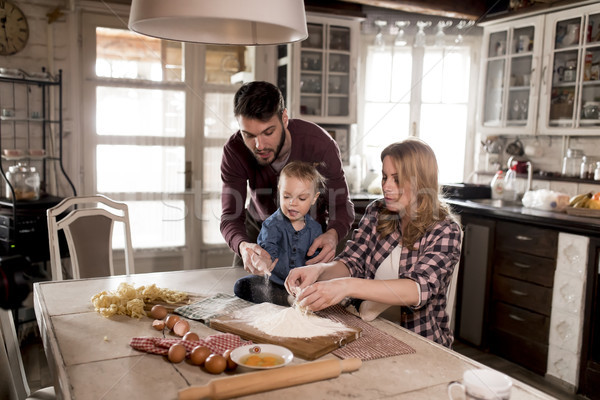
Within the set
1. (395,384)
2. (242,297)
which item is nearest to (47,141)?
(242,297)

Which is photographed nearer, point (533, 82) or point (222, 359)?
point (222, 359)

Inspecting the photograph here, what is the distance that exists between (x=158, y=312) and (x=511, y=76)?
361 cm

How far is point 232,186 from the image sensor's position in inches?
94.9

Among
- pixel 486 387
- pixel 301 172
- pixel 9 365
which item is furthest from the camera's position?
pixel 301 172

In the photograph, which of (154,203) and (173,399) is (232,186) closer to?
(173,399)

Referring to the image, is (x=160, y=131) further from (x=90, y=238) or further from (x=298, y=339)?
(x=298, y=339)

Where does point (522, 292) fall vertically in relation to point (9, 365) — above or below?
below

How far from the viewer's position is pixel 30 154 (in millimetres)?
3650

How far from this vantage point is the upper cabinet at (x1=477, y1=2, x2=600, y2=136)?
3.67 meters

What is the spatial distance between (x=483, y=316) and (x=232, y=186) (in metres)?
2.04

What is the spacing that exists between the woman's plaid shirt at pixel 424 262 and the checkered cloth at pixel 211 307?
0.44 meters

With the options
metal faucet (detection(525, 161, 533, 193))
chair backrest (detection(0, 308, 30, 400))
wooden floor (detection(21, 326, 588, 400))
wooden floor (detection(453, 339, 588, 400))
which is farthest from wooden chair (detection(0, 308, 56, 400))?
metal faucet (detection(525, 161, 533, 193))

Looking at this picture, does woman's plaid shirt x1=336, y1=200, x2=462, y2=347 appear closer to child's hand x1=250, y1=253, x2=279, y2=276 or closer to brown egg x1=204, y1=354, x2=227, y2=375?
child's hand x1=250, y1=253, x2=279, y2=276

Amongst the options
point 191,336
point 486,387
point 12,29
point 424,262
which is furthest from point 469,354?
point 12,29
